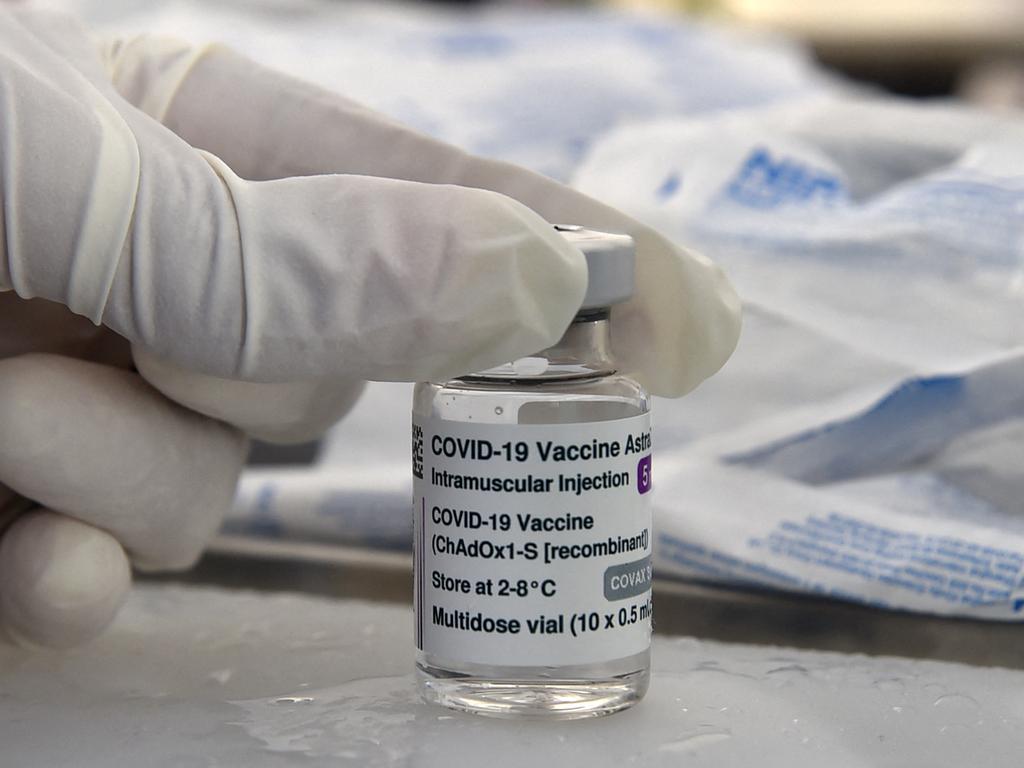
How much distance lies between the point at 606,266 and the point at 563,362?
1.6 inches

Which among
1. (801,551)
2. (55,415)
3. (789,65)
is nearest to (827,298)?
(801,551)

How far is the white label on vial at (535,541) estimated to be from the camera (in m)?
0.39

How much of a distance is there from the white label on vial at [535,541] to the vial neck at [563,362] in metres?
0.02

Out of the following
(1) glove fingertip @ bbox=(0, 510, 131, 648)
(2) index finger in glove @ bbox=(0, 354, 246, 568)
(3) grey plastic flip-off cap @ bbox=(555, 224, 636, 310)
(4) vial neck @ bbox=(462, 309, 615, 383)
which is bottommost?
(1) glove fingertip @ bbox=(0, 510, 131, 648)

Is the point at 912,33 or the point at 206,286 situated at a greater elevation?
the point at 206,286

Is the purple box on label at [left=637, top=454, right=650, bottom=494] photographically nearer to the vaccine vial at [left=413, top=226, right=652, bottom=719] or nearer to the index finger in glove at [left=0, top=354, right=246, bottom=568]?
the vaccine vial at [left=413, top=226, right=652, bottom=719]

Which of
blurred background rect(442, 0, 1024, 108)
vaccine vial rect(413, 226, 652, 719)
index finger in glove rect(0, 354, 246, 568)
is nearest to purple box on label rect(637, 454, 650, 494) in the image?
vaccine vial rect(413, 226, 652, 719)

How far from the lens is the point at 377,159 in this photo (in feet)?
1.58

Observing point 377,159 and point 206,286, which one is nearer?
point 206,286

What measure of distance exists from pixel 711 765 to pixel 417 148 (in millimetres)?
259

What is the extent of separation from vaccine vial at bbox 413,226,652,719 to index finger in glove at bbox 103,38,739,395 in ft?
0.08

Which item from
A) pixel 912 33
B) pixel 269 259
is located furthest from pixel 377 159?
pixel 912 33

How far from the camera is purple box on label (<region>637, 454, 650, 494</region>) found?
409 mm

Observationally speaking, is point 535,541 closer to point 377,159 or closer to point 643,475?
point 643,475
